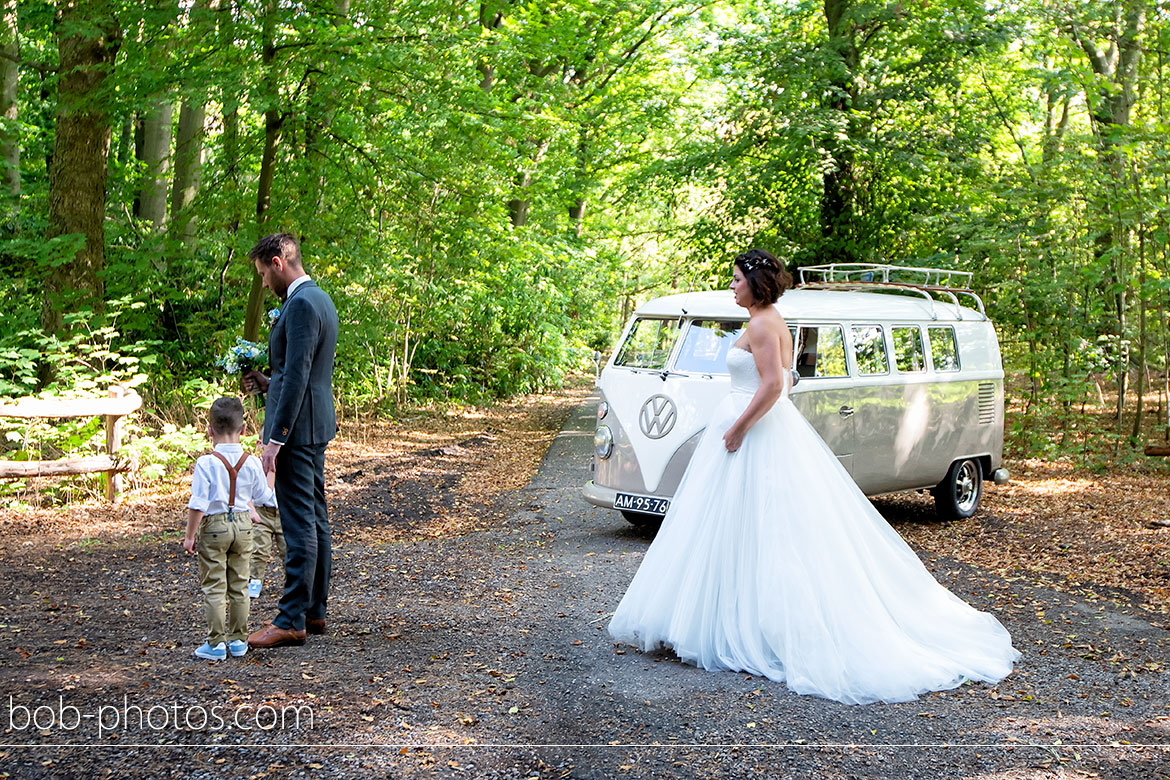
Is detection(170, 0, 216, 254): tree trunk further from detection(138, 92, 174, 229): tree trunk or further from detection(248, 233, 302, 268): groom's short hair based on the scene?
detection(248, 233, 302, 268): groom's short hair

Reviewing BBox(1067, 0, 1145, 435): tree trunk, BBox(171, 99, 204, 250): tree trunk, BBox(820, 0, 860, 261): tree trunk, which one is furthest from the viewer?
BBox(820, 0, 860, 261): tree trunk

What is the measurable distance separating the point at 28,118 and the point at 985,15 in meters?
19.7

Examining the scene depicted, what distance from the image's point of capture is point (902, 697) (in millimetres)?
5047

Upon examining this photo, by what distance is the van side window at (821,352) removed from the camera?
9.15 metres

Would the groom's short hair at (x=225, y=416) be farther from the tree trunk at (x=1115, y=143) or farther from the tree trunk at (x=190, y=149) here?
the tree trunk at (x=1115, y=143)

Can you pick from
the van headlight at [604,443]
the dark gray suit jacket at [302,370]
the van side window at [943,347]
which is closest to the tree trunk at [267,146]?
the van headlight at [604,443]

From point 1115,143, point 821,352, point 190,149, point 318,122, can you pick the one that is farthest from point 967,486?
point 190,149

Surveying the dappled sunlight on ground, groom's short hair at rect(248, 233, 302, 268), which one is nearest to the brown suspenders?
groom's short hair at rect(248, 233, 302, 268)

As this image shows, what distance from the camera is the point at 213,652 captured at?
5301 millimetres

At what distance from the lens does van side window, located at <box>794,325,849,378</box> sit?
915 centimetres

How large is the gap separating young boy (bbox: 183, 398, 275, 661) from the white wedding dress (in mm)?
2059

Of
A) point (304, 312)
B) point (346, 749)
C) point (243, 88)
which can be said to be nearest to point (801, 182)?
point (243, 88)

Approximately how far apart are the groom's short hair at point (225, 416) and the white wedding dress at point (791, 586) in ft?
7.72

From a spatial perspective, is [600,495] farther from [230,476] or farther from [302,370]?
[230,476]
